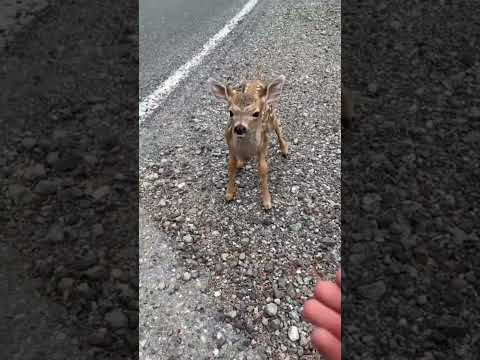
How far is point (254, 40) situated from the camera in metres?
6.02

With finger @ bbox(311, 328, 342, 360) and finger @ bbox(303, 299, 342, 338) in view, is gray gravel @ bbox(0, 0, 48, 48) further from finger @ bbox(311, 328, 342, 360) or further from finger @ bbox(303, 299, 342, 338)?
finger @ bbox(311, 328, 342, 360)

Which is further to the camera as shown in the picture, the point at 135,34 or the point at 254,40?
the point at 254,40

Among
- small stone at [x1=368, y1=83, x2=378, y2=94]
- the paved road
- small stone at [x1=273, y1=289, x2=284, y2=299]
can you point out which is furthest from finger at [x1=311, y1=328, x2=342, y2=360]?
the paved road

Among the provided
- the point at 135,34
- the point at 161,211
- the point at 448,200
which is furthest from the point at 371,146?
the point at 135,34

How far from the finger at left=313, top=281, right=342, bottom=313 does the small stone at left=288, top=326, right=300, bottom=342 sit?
0.60 meters

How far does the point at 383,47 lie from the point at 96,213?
11.7ft

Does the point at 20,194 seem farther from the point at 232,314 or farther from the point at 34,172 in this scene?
the point at 232,314

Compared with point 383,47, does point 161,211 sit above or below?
below

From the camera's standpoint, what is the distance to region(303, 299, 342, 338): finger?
7.69 feet

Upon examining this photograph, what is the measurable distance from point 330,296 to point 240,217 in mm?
1400

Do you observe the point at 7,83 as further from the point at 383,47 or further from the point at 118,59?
the point at 383,47

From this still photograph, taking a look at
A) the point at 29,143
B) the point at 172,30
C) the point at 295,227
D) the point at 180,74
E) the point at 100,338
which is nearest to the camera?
the point at 100,338

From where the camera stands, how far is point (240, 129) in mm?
3076

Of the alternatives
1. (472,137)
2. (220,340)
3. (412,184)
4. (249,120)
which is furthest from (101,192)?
(472,137)
